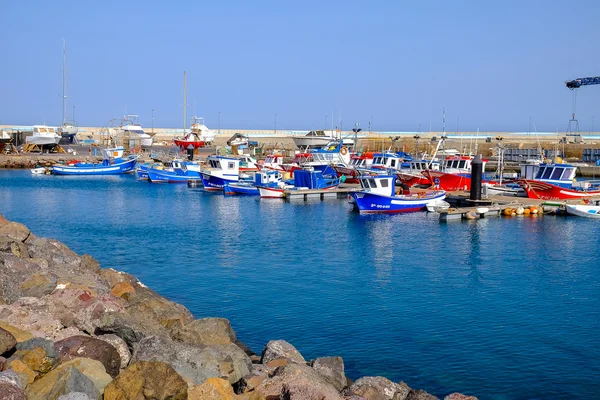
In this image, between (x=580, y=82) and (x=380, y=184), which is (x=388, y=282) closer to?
(x=380, y=184)

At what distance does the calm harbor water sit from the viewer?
14219 mm

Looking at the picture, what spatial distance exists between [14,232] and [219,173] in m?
32.6

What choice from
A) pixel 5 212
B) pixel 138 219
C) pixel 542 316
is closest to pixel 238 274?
pixel 542 316

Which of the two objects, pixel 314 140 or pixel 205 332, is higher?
pixel 314 140

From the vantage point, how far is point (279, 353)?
12.2m

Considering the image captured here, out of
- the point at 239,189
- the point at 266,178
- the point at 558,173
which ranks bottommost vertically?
the point at 239,189

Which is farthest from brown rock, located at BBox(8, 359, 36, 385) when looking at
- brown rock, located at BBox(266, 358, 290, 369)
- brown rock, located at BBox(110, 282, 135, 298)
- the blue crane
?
the blue crane

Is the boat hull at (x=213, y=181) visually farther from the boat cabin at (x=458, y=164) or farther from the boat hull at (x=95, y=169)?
the boat hull at (x=95, y=169)

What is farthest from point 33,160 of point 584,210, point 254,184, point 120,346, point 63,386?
point 63,386

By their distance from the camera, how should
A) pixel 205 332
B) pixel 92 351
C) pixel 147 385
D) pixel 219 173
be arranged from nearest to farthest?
pixel 147 385 < pixel 92 351 < pixel 205 332 < pixel 219 173

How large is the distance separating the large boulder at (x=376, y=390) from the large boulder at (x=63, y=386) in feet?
12.4

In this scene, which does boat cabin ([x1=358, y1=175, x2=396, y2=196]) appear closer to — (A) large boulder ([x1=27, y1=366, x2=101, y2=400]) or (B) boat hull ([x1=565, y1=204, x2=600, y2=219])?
(B) boat hull ([x1=565, y1=204, x2=600, y2=219])

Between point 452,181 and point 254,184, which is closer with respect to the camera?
point 452,181

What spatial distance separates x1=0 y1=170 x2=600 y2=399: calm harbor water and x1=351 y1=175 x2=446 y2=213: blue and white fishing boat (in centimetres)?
97
